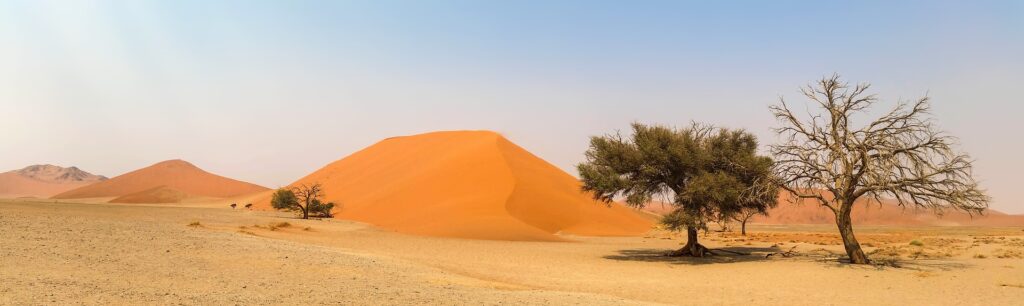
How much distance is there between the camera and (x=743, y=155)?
2714 cm

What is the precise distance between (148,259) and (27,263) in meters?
2.70

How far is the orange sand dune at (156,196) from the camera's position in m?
108

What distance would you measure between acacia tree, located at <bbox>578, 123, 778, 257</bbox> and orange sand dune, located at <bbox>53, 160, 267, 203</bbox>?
4921 inches

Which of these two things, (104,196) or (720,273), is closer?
(720,273)

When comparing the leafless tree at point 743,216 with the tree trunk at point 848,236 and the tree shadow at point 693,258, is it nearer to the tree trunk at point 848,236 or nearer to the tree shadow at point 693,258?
the tree shadow at point 693,258

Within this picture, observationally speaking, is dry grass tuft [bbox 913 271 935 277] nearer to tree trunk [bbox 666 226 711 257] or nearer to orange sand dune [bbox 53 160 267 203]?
tree trunk [bbox 666 226 711 257]

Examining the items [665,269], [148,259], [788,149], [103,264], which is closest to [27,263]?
[103,264]

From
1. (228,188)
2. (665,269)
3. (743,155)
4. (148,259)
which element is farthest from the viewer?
(228,188)

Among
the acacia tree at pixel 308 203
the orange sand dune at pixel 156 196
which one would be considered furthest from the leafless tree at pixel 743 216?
the orange sand dune at pixel 156 196

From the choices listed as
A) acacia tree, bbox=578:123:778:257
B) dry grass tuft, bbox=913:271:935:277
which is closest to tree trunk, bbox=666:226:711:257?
acacia tree, bbox=578:123:778:257

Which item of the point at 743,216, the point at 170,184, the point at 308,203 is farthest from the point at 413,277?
the point at 170,184

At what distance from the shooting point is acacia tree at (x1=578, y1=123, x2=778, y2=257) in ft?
85.4

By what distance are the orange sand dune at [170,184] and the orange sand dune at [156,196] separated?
9925 mm

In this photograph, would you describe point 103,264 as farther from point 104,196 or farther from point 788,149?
point 104,196
